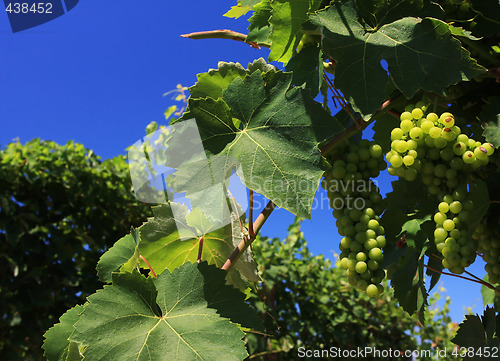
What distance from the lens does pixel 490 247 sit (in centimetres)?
94

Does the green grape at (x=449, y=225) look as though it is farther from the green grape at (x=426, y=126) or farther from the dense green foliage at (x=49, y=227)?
the dense green foliage at (x=49, y=227)

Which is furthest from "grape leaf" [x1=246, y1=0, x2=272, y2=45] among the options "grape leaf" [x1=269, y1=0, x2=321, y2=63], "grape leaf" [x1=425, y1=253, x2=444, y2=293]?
"grape leaf" [x1=425, y1=253, x2=444, y2=293]

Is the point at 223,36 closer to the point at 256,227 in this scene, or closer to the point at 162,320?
the point at 256,227

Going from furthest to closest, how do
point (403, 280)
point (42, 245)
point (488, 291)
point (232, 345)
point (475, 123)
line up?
point (42, 245), point (488, 291), point (403, 280), point (475, 123), point (232, 345)

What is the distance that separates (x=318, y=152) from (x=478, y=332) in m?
0.72

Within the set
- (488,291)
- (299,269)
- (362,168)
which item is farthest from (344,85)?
(299,269)

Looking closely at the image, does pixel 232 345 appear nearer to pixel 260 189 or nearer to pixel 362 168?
pixel 260 189

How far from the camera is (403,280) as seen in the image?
1.18 meters

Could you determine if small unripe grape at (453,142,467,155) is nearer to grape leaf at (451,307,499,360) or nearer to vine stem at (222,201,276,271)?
vine stem at (222,201,276,271)

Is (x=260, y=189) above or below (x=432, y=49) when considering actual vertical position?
below

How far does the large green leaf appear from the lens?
843mm

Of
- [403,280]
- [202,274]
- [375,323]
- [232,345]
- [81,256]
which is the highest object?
[81,256]

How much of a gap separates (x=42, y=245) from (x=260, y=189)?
391cm

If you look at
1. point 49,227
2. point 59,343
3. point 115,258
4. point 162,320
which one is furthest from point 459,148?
point 49,227
